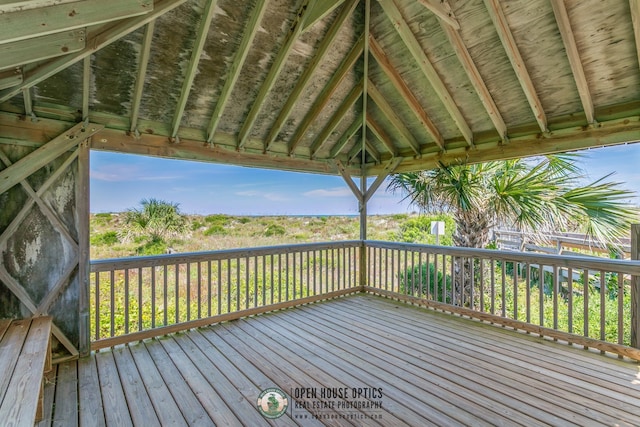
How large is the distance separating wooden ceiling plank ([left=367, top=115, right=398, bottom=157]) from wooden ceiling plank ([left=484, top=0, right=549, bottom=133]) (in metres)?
2.19

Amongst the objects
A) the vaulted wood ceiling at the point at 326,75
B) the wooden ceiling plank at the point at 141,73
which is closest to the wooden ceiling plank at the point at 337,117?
the vaulted wood ceiling at the point at 326,75

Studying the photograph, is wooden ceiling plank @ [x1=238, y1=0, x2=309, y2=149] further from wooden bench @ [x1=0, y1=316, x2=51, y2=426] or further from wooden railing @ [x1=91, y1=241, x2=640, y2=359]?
wooden bench @ [x1=0, y1=316, x2=51, y2=426]

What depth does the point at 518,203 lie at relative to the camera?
4656 millimetres

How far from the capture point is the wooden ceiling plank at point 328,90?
395cm

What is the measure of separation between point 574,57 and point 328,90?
109 inches

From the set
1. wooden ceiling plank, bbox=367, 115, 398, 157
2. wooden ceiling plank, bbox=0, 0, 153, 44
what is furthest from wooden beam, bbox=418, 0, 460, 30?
wooden ceiling plank, bbox=0, 0, 153, 44

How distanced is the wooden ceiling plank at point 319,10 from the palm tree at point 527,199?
309 centimetres

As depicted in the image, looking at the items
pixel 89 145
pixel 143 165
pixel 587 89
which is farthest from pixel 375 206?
pixel 143 165

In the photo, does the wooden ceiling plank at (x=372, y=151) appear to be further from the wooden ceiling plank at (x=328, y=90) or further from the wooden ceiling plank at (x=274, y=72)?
the wooden ceiling plank at (x=274, y=72)

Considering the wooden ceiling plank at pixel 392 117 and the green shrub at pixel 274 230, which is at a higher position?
the wooden ceiling plank at pixel 392 117

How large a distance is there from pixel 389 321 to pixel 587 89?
3594 millimetres

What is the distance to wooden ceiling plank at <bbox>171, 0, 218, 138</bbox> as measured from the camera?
9.12ft

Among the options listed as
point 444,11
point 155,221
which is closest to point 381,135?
point 444,11

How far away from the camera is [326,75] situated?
423 cm
